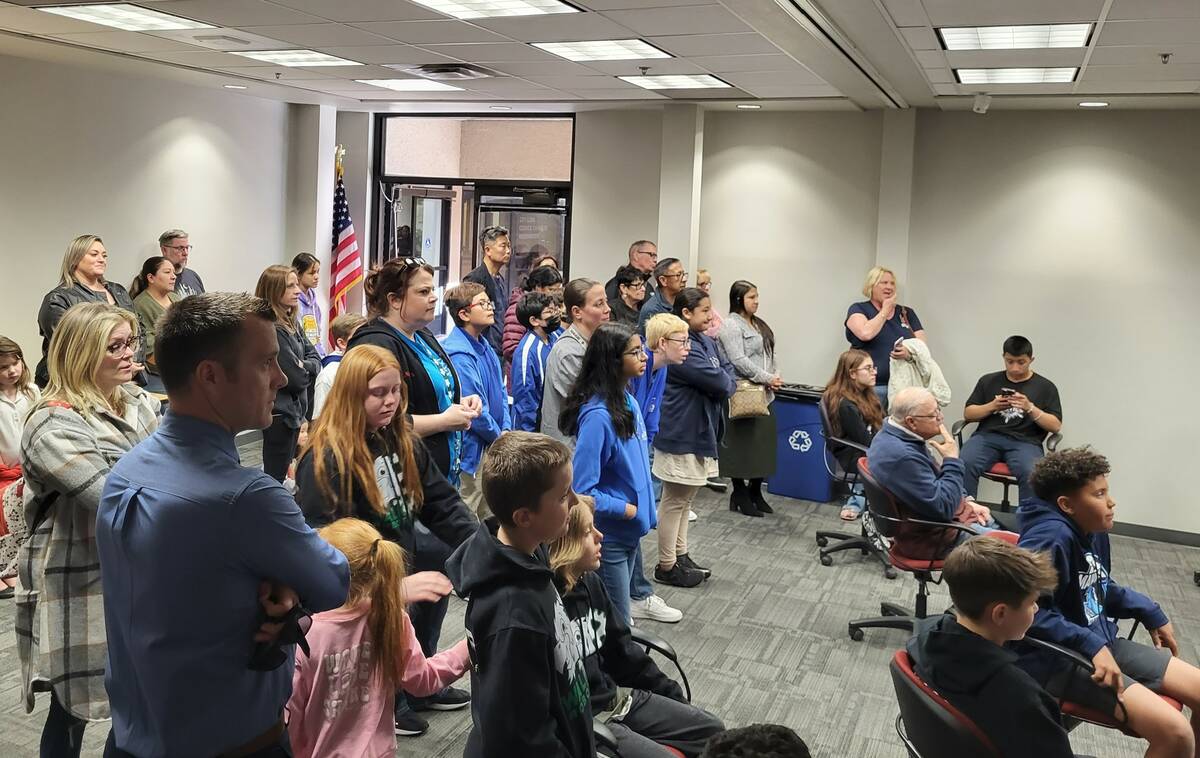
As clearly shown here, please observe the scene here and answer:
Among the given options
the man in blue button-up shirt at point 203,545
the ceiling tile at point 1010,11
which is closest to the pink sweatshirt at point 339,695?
the man in blue button-up shirt at point 203,545

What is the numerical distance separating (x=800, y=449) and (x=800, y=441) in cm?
6

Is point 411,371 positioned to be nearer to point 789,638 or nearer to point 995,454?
point 789,638

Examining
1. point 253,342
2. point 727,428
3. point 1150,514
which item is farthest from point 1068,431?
point 253,342

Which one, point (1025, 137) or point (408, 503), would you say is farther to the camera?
point (1025, 137)

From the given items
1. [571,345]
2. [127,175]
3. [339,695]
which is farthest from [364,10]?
[127,175]

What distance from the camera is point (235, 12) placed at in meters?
4.93

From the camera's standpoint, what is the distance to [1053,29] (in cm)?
453

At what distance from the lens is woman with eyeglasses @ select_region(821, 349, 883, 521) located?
583 centimetres

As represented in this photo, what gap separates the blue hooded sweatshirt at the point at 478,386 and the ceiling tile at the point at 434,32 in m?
1.66

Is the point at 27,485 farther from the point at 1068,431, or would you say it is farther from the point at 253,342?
the point at 1068,431

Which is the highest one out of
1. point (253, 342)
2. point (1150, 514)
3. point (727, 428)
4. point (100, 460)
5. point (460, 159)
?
point (460, 159)

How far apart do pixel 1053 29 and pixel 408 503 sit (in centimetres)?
361

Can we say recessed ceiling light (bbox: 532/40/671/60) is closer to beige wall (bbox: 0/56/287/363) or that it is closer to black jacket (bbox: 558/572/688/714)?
black jacket (bbox: 558/572/688/714)

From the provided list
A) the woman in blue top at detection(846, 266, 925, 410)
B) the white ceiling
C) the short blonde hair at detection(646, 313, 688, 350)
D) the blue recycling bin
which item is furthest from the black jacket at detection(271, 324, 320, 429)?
the woman in blue top at detection(846, 266, 925, 410)
